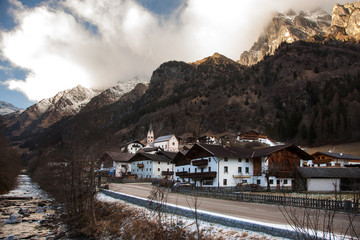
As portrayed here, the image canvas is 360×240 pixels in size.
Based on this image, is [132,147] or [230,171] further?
[132,147]

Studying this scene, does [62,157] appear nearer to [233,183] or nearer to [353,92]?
[233,183]

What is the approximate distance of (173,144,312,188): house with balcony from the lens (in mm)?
54906

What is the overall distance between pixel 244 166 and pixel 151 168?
106 feet

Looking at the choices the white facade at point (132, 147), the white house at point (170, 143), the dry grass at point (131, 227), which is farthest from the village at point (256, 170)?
the white facade at point (132, 147)

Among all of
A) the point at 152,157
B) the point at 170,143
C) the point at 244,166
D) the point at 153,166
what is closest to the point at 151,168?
the point at 153,166

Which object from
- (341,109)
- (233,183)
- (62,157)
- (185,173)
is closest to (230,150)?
(233,183)

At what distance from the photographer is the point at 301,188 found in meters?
49.4

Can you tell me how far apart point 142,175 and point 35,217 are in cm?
5370

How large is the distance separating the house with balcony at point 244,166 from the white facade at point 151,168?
22.5 m

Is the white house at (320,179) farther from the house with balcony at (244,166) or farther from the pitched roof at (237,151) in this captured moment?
the pitched roof at (237,151)

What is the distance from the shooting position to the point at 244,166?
5797 centimetres

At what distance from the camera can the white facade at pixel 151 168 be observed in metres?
81.3

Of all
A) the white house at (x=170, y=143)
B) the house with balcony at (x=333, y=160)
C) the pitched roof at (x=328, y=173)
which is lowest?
the pitched roof at (x=328, y=173)

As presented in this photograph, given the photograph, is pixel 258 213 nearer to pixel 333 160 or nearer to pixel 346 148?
pixel 333 160
